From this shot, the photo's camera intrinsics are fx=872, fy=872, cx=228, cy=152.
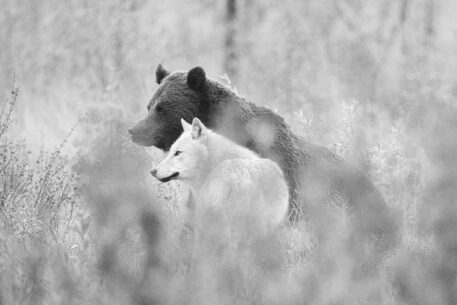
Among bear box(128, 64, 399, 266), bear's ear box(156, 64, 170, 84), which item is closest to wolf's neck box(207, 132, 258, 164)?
bear box(128, 64, 399, 266)

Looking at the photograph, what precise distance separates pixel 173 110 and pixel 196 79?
0.22m

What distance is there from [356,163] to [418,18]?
1076 cm

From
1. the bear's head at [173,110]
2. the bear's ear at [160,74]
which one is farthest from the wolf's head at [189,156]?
the bear's ear at [160,74]

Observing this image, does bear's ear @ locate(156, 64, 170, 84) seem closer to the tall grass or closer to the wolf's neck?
the wolf's neck

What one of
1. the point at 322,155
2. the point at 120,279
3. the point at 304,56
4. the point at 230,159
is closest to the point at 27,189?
the point at 230,159

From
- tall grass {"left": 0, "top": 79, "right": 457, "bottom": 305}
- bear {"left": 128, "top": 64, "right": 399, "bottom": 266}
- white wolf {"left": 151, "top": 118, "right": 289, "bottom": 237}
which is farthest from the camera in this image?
bear {"left": 128, "top": 64, "right": 399, "bottom": 266}

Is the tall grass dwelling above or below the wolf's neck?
above

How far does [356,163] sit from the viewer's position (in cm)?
275

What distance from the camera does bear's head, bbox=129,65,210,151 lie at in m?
4.78

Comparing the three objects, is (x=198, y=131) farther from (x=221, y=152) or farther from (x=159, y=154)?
(x=159, y=154)

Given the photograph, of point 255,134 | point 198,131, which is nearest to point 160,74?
point 255,134

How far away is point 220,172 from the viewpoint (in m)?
4.08

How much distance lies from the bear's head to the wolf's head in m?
0.61

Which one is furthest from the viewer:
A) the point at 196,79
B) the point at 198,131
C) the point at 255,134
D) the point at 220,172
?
the point at 196,79
